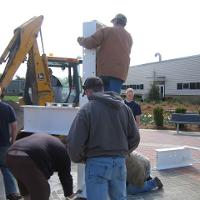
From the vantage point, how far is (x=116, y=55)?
5801mm

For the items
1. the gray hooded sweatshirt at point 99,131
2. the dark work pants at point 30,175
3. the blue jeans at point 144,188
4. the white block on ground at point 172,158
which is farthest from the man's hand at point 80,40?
the white block on ground at point 172,158

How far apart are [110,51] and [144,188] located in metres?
2.61

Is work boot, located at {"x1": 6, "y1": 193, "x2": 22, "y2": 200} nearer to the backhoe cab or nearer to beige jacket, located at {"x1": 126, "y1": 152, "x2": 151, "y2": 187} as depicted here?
beige jacket, located at {"x1": 126, "y1": 152, "x2": 151, "y2": 187}

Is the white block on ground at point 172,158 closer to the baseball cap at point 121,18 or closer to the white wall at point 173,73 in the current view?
the baseball cap at point 121,18

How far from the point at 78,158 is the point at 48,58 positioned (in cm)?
923

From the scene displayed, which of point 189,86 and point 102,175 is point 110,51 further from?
point 189,86

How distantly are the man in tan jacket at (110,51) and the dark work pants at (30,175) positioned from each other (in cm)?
174

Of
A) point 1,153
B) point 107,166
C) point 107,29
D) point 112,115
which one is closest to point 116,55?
point 107,29

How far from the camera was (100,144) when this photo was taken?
14.1ft

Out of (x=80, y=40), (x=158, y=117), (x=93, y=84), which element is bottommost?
(x=158, y=117)

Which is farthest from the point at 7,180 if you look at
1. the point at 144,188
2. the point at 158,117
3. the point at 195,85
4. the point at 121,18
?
the point at 195,85

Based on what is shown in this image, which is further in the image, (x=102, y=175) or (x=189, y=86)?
(x=189, y=86)

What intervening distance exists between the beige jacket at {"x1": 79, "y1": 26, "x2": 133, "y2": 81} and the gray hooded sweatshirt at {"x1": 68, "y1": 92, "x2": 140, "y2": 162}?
4.57ft

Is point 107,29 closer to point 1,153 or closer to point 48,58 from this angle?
point 1,153
